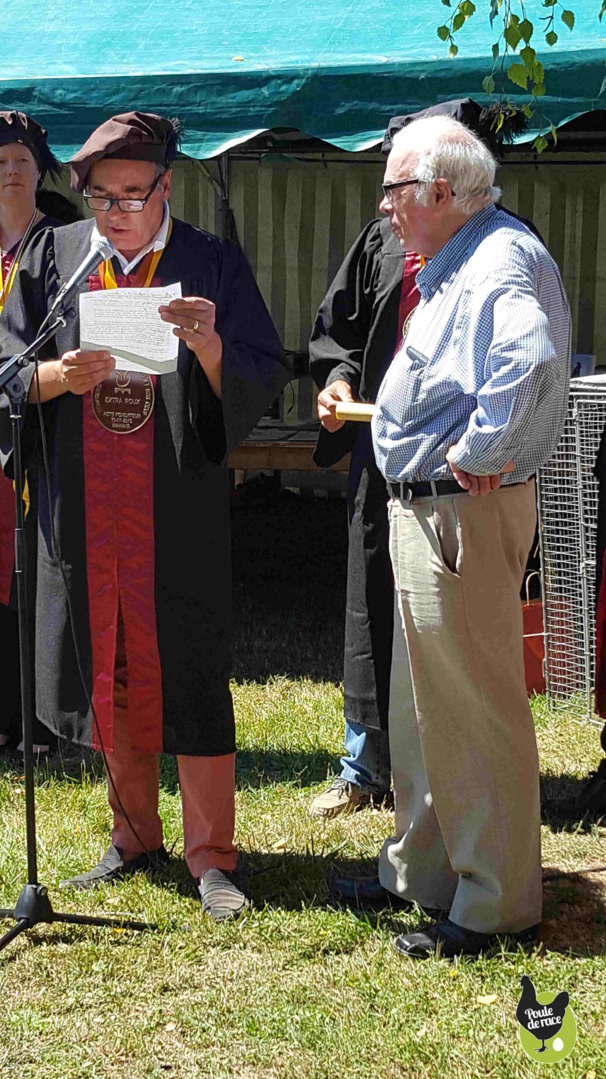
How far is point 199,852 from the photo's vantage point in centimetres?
323

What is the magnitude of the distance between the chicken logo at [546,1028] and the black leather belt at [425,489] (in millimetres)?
1075

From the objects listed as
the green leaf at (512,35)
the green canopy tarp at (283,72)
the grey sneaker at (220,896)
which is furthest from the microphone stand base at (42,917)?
the green canopy tarp at (283,72)

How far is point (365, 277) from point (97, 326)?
3.93 ft

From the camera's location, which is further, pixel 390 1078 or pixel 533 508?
pixel 533 508

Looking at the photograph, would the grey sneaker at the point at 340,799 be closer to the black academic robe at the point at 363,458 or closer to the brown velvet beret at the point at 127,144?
the black academic robe at the point at 363,458

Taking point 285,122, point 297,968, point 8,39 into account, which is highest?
point 8,39

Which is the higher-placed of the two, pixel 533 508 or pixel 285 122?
pixel 285 122

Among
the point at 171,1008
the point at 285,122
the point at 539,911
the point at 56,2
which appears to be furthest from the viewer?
the point at 56,2

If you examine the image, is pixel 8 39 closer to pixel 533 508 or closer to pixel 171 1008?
pixel 533 508

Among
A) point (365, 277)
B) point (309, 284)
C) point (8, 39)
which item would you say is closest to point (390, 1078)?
point (365, 277)

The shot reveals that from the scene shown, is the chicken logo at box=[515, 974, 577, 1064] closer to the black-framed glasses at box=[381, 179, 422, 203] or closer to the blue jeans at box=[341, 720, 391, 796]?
the blue jeans at box=[341, 720, 391, 796]

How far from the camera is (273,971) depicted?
2.86 meters

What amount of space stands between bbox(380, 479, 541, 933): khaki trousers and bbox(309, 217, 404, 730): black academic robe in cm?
75

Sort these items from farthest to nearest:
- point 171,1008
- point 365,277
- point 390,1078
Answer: point 365,277 → point 171,1008 → point 390,1078
